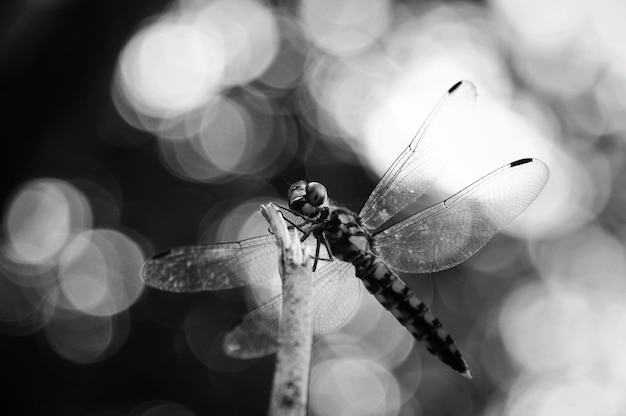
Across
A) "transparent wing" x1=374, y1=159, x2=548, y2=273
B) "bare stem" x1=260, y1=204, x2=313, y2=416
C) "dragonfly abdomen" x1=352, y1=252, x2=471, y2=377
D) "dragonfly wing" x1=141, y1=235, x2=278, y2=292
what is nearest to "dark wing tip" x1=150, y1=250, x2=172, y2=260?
"dragonfly wing" x1=141, y1=235, x2=278, y2=292

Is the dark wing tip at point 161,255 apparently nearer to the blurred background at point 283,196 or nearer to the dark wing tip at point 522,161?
the dark wing tip at point 522,161

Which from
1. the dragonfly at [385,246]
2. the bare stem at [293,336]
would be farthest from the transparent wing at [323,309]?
the bare stem at [293,336]

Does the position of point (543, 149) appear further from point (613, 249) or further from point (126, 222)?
point (126, 222)

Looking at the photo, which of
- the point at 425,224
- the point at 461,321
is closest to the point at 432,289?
the point at 461,321

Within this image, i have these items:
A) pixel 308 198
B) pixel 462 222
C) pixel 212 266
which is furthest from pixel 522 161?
pixel 212 266

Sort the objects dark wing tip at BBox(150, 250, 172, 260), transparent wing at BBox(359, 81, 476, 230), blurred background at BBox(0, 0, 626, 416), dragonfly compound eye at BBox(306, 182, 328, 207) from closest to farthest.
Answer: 1. dragonfly compound eye at BBox(306, 182, 328, 207)
2. dark wing tip at BBox(150, 250, 172, 260)
3. transparent wing at BBox(359, 81, 476, 230)
4. blurred background at BBox(0, 0, 626, 416)

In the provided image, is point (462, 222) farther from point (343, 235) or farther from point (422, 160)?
point (343, 235)

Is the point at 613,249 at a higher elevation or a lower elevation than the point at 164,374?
lower

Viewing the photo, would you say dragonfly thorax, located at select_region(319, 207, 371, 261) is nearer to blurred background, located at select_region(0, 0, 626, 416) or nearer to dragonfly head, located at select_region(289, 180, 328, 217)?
dragonfly head, located at select_region(289, 180, 328, 217)
